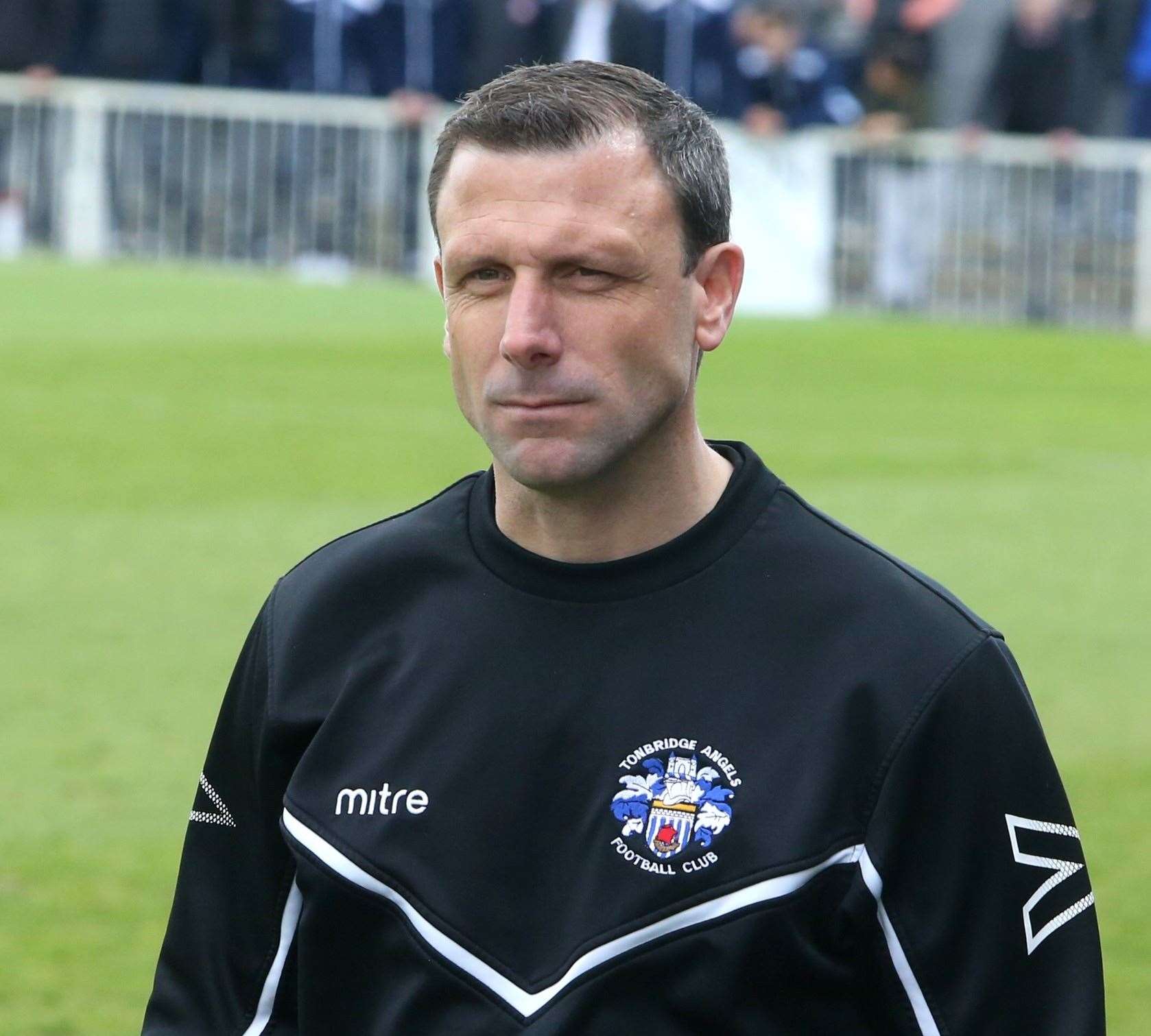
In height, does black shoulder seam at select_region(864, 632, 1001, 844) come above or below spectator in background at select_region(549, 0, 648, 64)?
below

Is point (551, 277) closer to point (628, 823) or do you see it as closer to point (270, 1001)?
point (628, 823)

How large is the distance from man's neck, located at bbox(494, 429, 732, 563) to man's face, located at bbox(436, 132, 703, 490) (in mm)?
44

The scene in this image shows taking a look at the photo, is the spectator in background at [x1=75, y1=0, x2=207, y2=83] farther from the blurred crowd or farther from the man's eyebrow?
the man's eyebrow

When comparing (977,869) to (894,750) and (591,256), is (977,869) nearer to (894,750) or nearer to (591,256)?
(894,750)

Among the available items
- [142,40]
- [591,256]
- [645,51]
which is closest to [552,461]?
[591,256]

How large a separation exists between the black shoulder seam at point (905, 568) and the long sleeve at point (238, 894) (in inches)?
24.5

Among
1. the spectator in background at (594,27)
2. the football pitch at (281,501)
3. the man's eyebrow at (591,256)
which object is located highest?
the spectator in background at (594,27)

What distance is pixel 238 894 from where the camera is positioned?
2732 millimetres

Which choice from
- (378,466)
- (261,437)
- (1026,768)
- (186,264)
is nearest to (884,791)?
(1026,768)

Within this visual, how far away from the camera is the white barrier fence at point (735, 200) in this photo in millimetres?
16422

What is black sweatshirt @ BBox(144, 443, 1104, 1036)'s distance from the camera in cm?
240

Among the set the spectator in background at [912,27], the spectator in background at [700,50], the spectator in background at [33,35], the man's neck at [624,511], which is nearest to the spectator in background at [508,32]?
the spectator in background at [700,50]

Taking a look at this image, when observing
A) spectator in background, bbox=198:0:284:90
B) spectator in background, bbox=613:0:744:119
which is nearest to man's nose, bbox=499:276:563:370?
spectator in background, bbox=613:0:744:119

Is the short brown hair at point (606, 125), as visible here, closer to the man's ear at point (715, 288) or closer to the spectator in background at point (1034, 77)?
the man's ear at point (715, 288)
